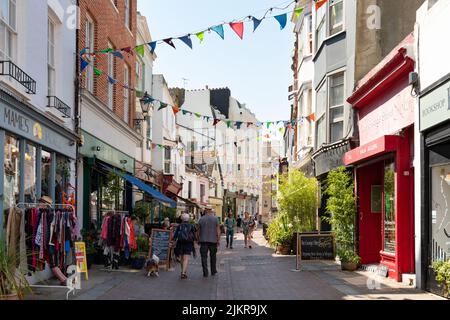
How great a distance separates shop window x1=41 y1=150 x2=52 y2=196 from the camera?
40.2ft

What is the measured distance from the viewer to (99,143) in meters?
17.1

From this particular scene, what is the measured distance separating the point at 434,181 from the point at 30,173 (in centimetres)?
802

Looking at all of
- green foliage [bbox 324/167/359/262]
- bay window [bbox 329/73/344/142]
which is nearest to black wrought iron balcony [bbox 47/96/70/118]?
green foliage [bbox 324/167/359/262]

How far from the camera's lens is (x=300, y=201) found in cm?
2080

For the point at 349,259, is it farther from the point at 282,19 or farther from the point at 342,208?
the point at 282,19

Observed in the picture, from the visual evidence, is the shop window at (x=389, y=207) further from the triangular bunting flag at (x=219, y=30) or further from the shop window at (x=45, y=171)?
the shop window at (x=45, y=171)

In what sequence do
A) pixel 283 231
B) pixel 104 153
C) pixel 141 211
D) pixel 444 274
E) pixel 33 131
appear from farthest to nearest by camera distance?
1. pixel 141 211
2. pixel 283 231
3. pixel 104 153
4. pixel 33 131
5. pixel 444 274

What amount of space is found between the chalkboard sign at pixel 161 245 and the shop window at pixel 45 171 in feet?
11.6

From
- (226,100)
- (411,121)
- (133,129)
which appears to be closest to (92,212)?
(133,129)

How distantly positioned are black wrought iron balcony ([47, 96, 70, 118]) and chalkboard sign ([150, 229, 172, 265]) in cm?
398

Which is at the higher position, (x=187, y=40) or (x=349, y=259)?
(x=187, y=40)

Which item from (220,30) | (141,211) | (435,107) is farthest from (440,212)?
(141,211)

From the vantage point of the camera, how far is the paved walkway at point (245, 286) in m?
10.2

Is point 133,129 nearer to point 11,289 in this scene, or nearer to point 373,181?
point 373,181
